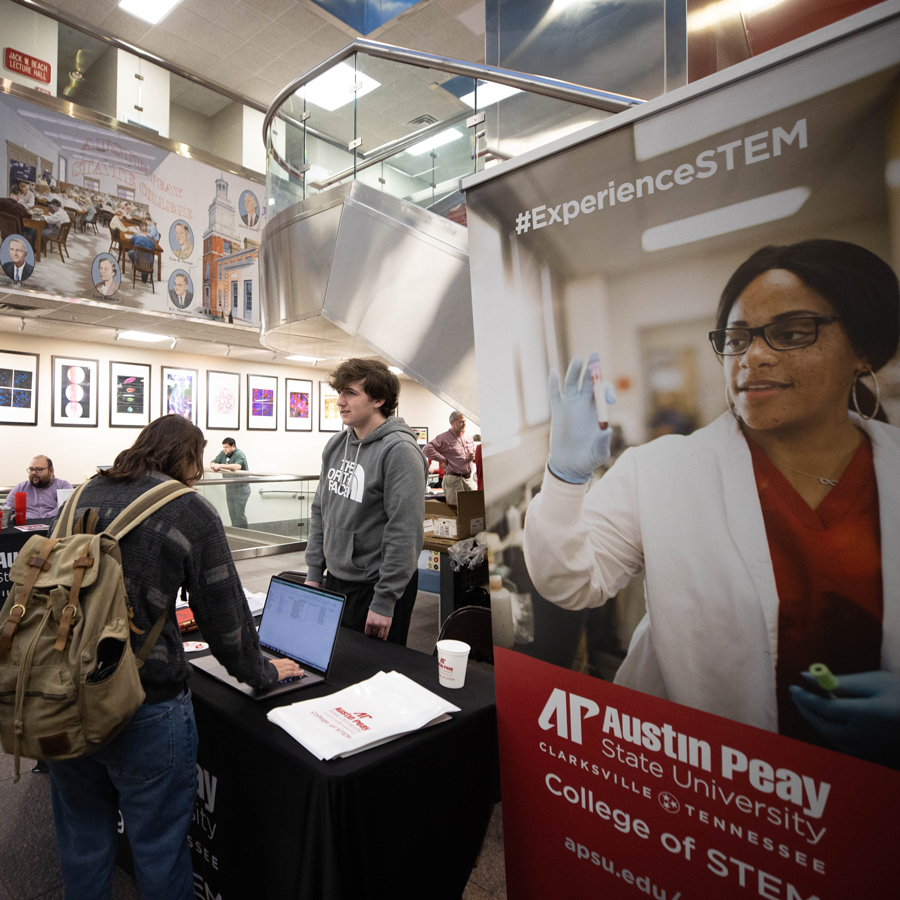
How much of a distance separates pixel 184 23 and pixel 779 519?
9326mm

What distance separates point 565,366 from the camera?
1184mm

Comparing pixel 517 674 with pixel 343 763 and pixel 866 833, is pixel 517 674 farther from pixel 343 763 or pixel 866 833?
pixel 866 833

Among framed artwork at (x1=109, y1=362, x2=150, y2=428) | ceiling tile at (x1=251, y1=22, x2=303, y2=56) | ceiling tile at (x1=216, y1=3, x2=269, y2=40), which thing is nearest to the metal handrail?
ceiling tile at (x1=216, y1=3, x2=269, y2=40)

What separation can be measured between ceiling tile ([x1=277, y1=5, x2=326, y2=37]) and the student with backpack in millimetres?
7756

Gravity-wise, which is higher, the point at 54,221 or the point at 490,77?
the point at 54,221

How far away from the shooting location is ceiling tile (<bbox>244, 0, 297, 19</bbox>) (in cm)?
671

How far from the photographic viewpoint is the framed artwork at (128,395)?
955cm

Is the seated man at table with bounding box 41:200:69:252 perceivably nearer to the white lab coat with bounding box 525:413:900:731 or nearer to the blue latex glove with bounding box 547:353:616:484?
the blue latex glove with bounding box 547:353:616:484

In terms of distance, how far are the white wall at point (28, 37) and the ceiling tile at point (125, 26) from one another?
68 centimetres

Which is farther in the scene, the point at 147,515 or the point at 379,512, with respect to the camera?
the point at 379,512

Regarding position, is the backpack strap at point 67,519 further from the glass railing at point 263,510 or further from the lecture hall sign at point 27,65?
the lecture hall sign at point 27,65

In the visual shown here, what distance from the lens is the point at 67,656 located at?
3.49 feet

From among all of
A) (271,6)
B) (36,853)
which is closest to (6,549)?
(36,853)

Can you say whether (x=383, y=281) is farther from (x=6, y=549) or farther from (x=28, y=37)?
(x=28, y=37)
